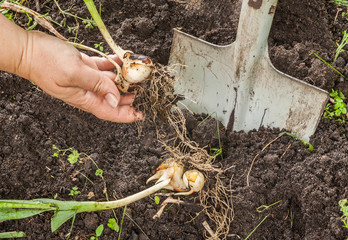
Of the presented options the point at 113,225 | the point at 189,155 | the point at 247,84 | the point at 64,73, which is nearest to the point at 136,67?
the point at 64,73

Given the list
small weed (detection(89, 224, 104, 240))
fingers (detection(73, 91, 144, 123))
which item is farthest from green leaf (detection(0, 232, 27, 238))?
fingers (detection(73, 91, 144, 123))

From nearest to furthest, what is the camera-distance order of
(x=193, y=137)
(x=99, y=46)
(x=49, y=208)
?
(x=49, y=208)
(x=193, y=137)
(x=99, y=46)

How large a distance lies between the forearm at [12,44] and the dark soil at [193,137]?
1.38 ft

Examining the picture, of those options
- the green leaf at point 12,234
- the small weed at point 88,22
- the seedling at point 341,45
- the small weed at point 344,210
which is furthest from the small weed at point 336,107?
the green leaf at point 12,234

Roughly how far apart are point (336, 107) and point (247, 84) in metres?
0.40

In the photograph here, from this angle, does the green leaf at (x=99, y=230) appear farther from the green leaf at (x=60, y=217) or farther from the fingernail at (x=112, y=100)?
the fingernail at (x=112, y=100)

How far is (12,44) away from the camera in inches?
53.4

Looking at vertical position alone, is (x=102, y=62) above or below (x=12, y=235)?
above

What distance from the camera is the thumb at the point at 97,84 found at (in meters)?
1.38

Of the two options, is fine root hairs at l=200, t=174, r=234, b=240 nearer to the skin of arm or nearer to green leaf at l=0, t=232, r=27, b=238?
the skin of arm

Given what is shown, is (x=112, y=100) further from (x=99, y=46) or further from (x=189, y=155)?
(x=99, y=46)

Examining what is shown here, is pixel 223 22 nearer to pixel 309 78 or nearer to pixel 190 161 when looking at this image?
pixel 309 78

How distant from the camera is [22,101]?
1.81 meters

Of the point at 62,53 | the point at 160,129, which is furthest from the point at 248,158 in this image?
the point at 62,53
